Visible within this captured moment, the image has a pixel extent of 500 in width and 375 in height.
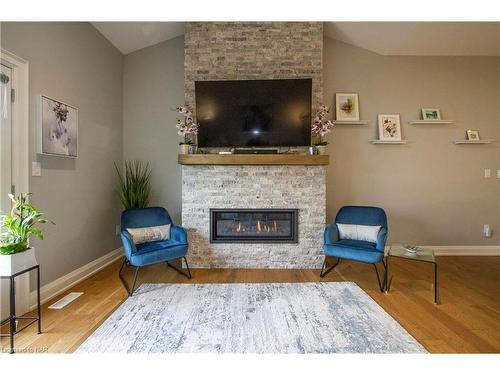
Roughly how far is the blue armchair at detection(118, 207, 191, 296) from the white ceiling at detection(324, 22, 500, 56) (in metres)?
3.35

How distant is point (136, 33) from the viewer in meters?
3.60

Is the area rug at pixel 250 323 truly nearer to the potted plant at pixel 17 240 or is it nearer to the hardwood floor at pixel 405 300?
the hardwood floor at pixel 405 300

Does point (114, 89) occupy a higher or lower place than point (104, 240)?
higher

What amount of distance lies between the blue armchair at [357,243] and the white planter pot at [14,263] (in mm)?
2719

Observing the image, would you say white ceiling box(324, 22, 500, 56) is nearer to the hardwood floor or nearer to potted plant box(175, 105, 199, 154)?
potted plant box(175, 105, 199, 154)

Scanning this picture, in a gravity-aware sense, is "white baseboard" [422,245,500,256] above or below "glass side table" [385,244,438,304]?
below

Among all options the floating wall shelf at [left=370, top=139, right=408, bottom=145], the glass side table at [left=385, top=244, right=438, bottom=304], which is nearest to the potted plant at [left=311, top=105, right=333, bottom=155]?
the floating wall shelf at [left=370, top=139, right=408, bottom=145]

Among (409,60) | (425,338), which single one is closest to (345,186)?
(409,60)

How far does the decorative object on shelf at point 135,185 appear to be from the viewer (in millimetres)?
3598

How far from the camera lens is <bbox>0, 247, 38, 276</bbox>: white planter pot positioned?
5.75 feet

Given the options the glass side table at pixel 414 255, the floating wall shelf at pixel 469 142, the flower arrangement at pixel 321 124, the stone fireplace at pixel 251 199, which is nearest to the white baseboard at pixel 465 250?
the floating wall shelf at pixel 469 142
